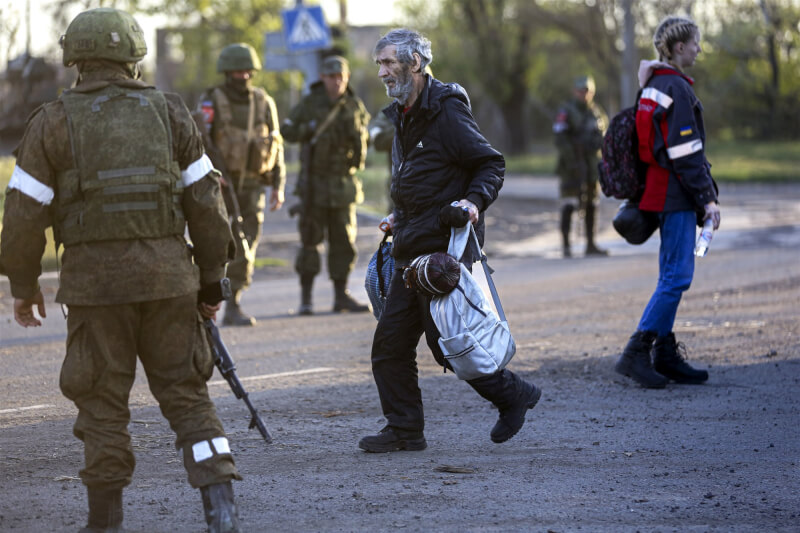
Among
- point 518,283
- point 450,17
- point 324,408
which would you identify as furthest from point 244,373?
point 450,17

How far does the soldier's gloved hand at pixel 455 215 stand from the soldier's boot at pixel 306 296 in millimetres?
5739

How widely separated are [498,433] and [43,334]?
17.8 feet

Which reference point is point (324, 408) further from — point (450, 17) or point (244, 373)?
point (450, 17)

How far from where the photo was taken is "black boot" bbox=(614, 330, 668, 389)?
24.5 ft

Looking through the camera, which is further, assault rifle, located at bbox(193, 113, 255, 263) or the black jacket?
assault rifle, located at bbox(193, 113, 255, 263)

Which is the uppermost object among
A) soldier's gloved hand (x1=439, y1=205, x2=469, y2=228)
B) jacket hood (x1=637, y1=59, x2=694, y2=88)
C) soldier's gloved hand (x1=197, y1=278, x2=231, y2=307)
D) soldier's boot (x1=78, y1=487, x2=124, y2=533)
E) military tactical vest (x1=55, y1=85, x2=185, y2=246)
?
jacket hood (x1=637, y1=59, x2=694, y2=88)

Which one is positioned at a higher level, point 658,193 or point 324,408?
point 658,193

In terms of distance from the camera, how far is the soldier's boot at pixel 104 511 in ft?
14.7

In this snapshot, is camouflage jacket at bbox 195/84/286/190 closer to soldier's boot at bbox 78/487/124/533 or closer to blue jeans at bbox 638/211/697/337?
blue jeans at bbox 638/211/697/337

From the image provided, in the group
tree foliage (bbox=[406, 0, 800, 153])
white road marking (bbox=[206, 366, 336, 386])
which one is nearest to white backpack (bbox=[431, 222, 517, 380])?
white road marking (bbox=[206, 366, 336, 386])

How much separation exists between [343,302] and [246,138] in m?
1.95

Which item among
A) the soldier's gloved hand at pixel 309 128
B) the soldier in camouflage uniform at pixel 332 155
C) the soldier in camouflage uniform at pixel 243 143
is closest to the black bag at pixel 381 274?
the soldier in camouflage uniform at pixel 243 143

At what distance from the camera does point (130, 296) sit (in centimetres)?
439

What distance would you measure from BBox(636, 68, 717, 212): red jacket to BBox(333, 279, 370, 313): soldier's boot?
4336 millimetres
